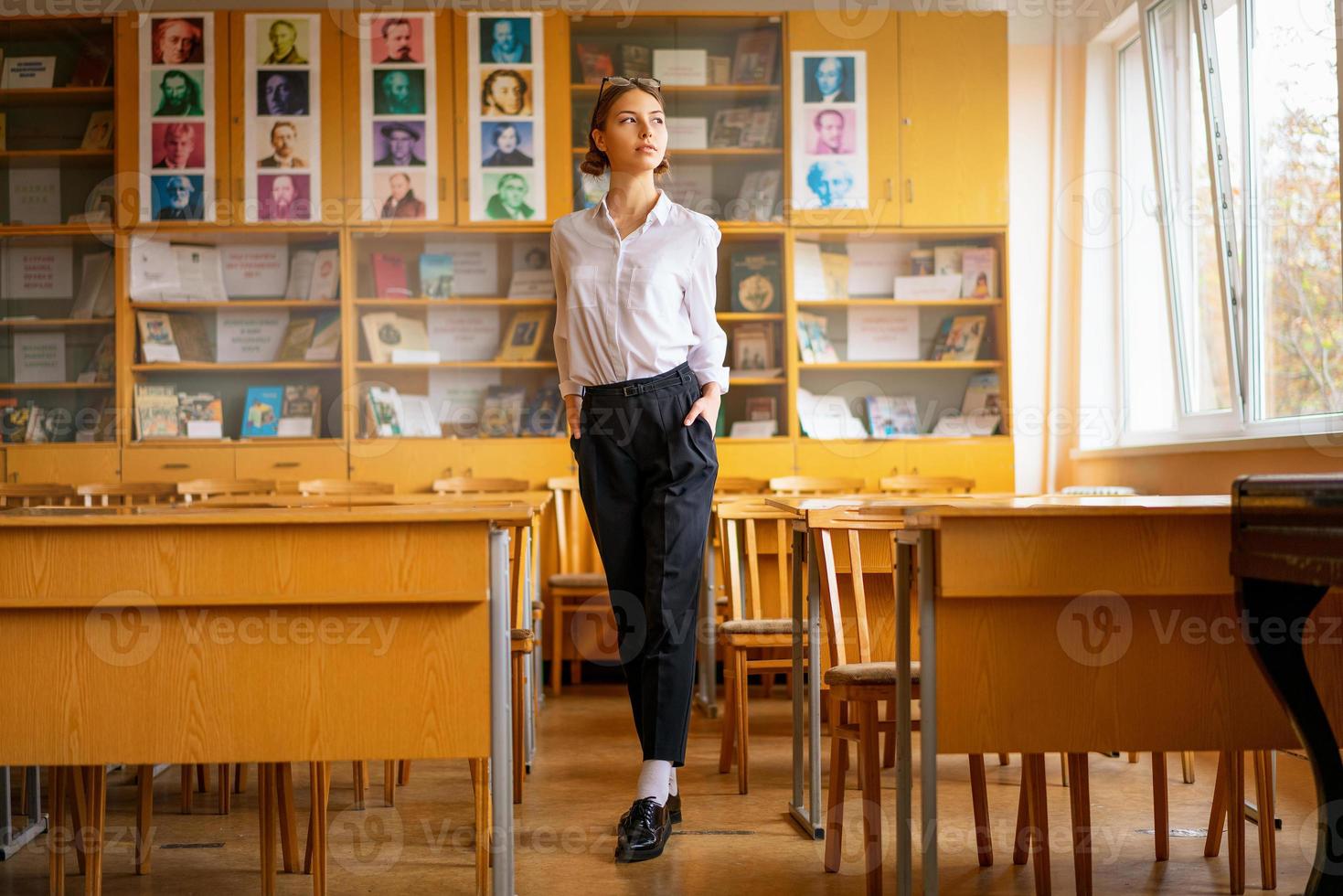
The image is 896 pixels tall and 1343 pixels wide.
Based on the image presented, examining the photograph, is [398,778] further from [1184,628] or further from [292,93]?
[292,93]

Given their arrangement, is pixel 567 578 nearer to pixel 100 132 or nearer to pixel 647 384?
pixel 647 384

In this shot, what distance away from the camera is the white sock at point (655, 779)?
8.16ft

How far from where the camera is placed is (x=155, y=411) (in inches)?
218

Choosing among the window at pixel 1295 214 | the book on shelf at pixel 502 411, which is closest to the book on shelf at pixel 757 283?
the book on shelf at pixel 502 411

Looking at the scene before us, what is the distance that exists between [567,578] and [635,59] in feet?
8.35

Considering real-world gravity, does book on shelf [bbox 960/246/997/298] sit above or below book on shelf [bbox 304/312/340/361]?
above

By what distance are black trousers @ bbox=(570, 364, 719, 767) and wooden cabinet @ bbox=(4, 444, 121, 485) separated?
12.3 ft

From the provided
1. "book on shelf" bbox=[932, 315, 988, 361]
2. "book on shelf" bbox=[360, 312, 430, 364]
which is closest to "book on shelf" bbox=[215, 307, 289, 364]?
"book on shelf" bbox=[360, 312, 430, 364]

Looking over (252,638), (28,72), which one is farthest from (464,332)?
(252,638)

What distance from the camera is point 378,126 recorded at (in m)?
5.48

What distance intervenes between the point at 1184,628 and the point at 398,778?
219 cm

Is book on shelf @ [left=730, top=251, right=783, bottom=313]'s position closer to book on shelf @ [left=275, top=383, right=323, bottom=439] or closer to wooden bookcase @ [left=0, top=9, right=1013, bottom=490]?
wooden bookcase @ [left=0, top=9, right=1013, bottom=490]

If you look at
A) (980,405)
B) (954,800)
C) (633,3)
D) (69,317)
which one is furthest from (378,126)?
(954,800)

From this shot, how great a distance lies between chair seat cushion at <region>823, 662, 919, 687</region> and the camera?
2197 mm
